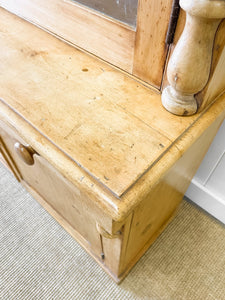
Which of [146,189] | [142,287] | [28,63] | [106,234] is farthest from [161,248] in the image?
[28,63]

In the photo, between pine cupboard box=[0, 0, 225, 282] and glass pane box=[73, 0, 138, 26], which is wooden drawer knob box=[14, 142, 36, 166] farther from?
glass pane box=[73, 0, 138, 26]

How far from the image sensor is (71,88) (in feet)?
1.83

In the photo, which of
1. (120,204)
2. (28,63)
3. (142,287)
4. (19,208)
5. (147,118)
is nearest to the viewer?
(120,204)

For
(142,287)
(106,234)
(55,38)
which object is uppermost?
(55,38)

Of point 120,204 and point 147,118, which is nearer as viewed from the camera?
point 120,204

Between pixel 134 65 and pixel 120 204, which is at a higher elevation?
pixel 134 65

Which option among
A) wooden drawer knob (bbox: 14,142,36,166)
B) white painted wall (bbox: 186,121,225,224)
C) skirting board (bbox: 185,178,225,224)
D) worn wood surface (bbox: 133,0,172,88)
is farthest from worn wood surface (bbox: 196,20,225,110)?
skirting board (bbox: 185,178,225,224)

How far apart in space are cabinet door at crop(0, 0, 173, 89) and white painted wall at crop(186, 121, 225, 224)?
17.0 inches

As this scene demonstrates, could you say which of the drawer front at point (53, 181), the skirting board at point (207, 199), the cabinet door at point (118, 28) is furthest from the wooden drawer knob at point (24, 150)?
the skirting board at point (207, 199)

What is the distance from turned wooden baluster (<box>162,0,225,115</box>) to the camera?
33 cm

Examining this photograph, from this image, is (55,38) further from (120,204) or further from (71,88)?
(120,204)

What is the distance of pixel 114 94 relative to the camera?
547mm

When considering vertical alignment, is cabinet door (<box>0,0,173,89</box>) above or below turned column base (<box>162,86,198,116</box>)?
above

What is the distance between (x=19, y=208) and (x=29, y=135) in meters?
0.83
